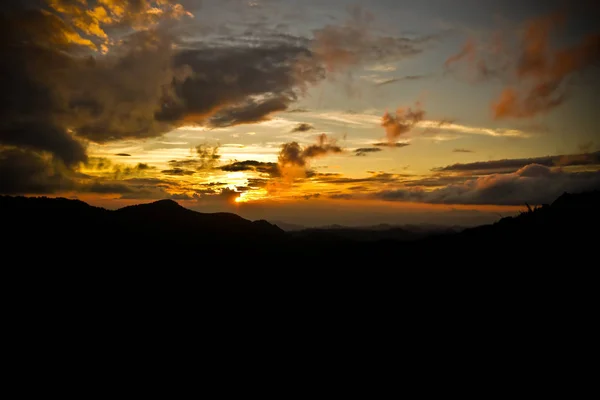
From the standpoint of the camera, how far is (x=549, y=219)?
224 ft

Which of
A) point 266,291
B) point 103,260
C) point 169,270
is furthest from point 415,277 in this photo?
point 103,260

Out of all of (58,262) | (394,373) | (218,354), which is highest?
(58,262)

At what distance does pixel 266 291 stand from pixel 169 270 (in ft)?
188

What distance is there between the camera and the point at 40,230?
16300 centimetres

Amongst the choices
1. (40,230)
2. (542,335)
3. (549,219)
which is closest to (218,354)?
(542,335)

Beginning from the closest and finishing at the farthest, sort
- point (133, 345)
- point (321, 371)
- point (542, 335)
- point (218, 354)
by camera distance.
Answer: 1. point (542, 335)
2. point (321, 371)
3. point (218, 354)
4. point (133, 345)

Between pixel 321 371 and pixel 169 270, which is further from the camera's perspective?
pixel 169 270

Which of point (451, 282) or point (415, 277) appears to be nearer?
point (451, 282)

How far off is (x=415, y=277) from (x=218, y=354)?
172 ft

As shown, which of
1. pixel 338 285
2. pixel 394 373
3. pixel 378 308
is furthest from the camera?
pixel 338 285

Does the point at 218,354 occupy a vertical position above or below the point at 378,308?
below

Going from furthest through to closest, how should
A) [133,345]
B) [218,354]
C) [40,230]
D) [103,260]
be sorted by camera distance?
[40,230] → [103,260] → [133,345] → [218,354]

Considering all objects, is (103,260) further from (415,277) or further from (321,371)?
(415,277)

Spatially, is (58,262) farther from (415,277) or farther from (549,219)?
(549,219)
